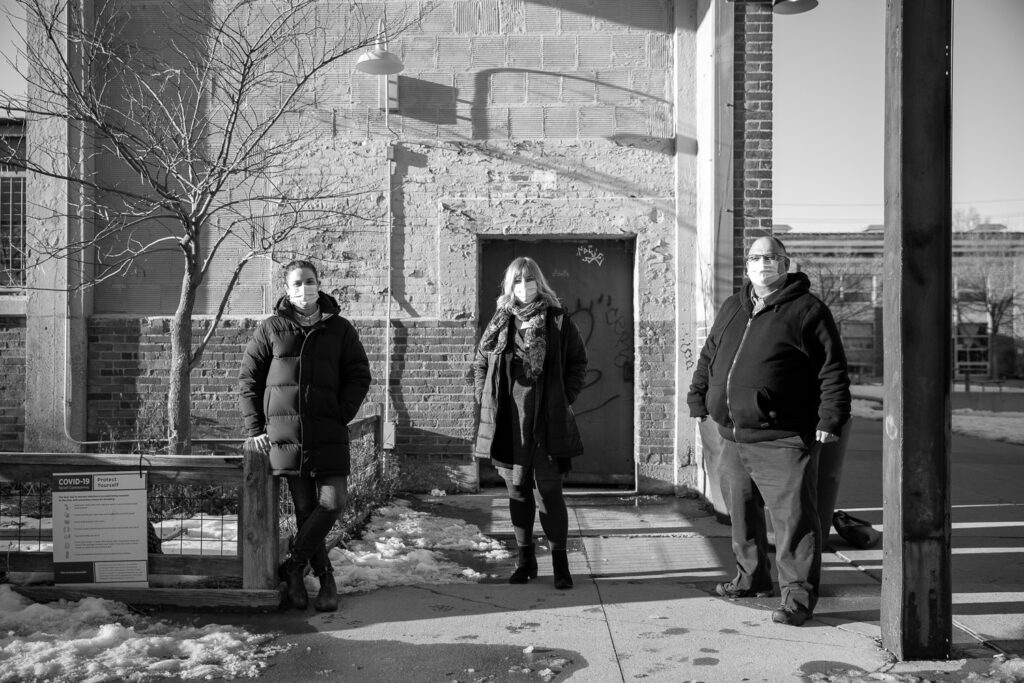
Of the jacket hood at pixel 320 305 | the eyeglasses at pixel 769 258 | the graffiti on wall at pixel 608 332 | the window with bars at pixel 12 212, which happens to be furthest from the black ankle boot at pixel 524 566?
the window with bars at pixel 12 212

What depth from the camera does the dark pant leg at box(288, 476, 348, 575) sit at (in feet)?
15.5

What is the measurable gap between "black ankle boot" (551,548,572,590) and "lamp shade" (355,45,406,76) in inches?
178

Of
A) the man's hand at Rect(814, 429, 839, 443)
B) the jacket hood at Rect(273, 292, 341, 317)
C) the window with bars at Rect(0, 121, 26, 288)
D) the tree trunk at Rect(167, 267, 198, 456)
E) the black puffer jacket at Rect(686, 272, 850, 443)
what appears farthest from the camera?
the window with bars at Rect(0, 121, 26, 288)

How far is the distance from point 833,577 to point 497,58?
18.0 feet

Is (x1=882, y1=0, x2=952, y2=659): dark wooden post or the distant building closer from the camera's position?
(x1=882, y1=0, x2=952, y2=659): dark wooden post

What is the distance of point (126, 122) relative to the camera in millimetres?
8039

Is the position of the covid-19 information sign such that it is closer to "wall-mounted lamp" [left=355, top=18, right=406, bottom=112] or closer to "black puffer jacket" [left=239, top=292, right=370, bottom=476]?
"black puffer jacket" [left=239, top=292, right=370, bottom=476]

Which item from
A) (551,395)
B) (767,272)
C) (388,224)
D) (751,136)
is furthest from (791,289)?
(388,224)

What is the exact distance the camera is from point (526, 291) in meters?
5.06

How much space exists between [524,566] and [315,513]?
4.40 ft

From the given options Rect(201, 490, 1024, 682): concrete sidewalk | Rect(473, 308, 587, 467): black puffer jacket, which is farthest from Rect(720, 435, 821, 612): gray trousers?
Rect(473, 308, 587, 467): black puffer jacket

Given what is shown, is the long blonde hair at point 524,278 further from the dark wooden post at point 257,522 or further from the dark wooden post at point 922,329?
the dark wooden post at point 922,329

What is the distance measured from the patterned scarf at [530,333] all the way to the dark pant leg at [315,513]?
1.21 m

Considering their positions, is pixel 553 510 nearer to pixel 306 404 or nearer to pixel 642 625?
pixel 642 625
